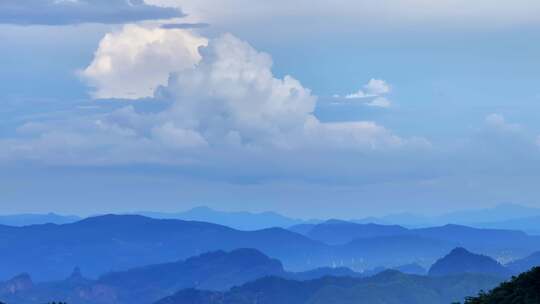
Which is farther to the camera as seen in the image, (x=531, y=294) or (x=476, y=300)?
(x=476, y=300)

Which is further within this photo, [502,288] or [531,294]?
[502,288]

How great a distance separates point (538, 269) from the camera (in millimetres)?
161750

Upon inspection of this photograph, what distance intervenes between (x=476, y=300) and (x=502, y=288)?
458 cm

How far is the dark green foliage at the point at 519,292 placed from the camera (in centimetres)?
15275

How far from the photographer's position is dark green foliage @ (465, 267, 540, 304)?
15275cm

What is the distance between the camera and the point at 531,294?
15325 cm

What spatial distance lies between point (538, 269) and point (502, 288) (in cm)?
677

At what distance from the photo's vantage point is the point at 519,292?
157m

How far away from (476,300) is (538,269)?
1126cm

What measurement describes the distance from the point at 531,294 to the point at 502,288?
11.9 metres

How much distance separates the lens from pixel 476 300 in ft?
545

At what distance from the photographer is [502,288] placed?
Answer: 541ft
